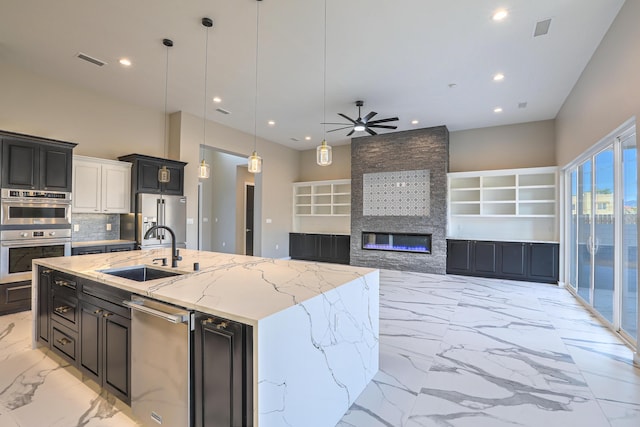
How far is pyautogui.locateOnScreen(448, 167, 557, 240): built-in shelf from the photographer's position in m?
6.34

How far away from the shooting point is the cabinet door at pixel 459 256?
668 centimetres

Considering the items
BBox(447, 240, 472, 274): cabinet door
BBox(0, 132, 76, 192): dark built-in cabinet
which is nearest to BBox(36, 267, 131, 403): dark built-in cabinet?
BBox(0, 132, 76, 192): dark built-in cabinet

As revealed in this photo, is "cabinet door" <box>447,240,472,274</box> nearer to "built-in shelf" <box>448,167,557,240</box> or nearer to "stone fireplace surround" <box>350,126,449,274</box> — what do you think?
"stone fireplace surround" <box>350,126,449,274</box>

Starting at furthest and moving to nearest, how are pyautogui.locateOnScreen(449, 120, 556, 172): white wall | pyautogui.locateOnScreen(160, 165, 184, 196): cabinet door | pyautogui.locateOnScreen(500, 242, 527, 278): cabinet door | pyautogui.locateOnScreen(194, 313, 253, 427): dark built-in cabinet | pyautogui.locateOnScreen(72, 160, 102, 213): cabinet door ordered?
pyautogui.locateOnScreen(449, 120, 556, 172): white wall
pyautogui.locateOnScreen(500, 242, 527, 278): cabinet door
pyautogui.locateOnScreen(160, 165, 184, 196): cabinet door
pyautogui.locateOnScreen(72, 160, 102, 213): cabinet door
pyautogui.locateOnScreen(194, 313, 253, 427): dark built-in cabinet

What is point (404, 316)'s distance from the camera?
4016 millimetres

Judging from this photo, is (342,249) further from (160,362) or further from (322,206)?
(160,362)

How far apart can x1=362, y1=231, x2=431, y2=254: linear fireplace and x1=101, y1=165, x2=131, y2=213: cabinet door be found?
208 inches

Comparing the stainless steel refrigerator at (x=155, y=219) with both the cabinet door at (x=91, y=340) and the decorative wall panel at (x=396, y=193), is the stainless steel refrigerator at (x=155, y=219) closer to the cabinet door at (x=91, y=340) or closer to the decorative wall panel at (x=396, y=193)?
the cabinet door at (x=91, y=340)

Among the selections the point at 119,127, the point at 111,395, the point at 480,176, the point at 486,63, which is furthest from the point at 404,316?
the point at 119,127

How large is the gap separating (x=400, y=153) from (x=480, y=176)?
73.1 inches

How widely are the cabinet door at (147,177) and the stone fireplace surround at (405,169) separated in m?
4.61

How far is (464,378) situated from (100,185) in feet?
18.4

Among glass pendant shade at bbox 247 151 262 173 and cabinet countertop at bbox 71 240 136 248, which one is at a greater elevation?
glass pendant shade at bbox 247 151 262 173

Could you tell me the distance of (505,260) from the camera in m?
6.27
